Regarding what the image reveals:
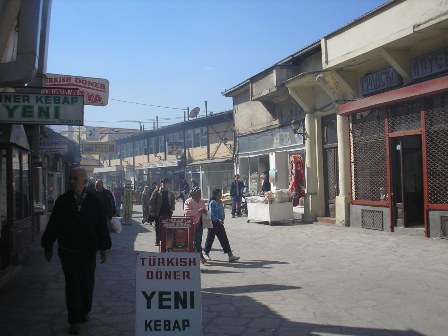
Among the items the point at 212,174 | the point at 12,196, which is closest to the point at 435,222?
the point at 12,196

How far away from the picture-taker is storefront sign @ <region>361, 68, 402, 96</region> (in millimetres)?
12491

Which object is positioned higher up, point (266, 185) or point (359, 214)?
point (266, 185)

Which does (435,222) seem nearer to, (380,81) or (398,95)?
(398,95)

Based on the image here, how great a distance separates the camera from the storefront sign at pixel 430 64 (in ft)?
35.2

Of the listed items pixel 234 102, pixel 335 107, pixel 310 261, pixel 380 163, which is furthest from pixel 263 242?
pixel 234 102

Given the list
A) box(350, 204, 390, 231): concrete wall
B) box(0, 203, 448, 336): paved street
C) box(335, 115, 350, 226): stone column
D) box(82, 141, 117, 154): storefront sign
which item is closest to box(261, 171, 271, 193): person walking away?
box(335, 115, 350, 226): stone column

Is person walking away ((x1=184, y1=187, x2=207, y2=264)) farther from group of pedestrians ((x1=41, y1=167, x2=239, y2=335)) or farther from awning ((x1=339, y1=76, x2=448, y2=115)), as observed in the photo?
awning ((x1=339, y1=76, x2=448, y2=115))

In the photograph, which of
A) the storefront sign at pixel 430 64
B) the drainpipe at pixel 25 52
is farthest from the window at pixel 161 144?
the drainpipe at pixel 25 52

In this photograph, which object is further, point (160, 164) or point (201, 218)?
point (160, 164)

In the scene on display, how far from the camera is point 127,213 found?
18.2 metres

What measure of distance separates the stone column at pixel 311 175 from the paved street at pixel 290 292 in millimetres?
4729

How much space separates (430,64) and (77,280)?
9.65m

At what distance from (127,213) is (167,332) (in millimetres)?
14327

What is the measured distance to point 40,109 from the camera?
580cm
